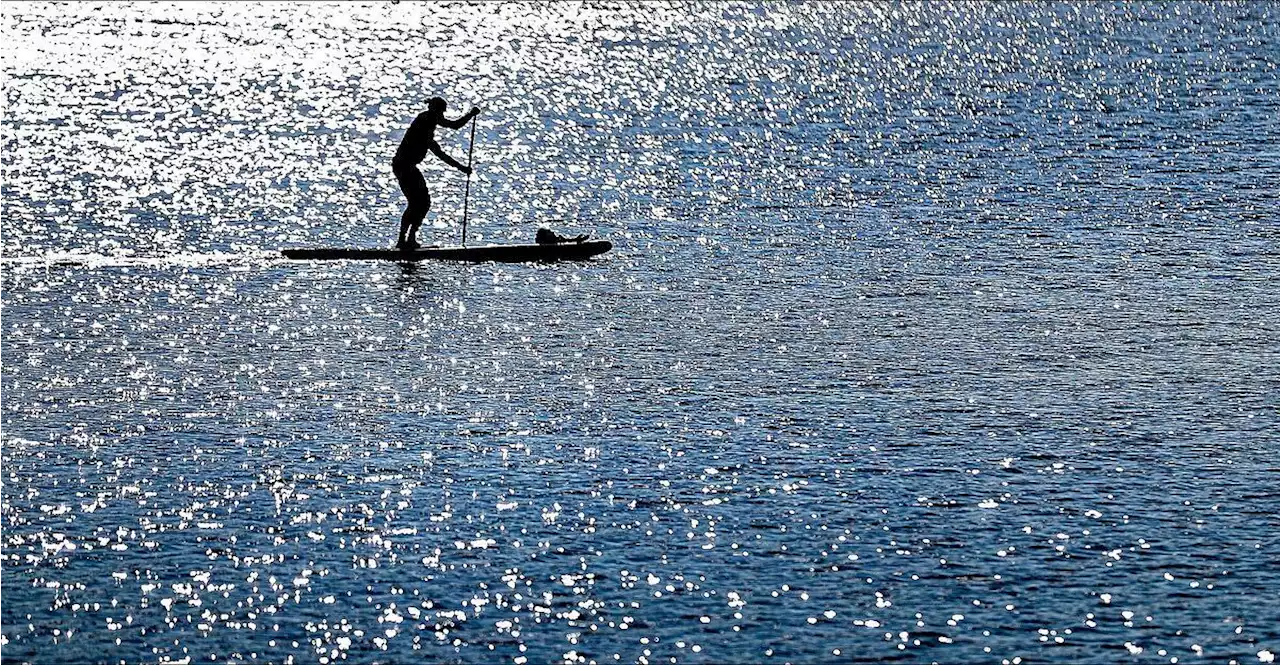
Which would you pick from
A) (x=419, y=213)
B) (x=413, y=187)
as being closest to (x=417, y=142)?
(x=413, y=187)

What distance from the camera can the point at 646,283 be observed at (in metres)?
24.6

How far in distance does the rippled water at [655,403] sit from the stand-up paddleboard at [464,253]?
37 centimetres

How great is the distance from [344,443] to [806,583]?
4896mm

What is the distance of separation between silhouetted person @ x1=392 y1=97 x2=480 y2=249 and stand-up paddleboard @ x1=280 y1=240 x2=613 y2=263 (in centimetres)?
40

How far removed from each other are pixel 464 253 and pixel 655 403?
7.91 meters

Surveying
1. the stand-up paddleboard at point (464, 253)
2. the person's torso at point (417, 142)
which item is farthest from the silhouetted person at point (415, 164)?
the stand-up paddleboard at point (464, 253)

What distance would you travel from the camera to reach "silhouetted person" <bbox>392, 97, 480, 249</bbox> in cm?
2684

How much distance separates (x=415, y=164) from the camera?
89.4 feet

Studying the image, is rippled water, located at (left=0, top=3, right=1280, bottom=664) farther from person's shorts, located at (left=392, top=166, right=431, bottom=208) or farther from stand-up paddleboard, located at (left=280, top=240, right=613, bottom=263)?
person's shorts, located at (left=392, top=166, right=431, bottom=208)

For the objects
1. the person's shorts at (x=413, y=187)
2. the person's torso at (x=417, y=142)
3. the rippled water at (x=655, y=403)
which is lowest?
the rippled water at (x=655, y=403)

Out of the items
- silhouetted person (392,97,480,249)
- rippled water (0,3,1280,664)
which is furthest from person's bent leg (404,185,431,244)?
rippled water (0,3,1280,664)

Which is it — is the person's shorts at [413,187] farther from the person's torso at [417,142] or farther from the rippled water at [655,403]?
the rippled water at [655,403]

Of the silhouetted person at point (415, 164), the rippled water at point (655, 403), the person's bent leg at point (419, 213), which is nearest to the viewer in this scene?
the rippled water at point (655, 403)

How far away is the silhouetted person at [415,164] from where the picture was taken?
1057 inches
